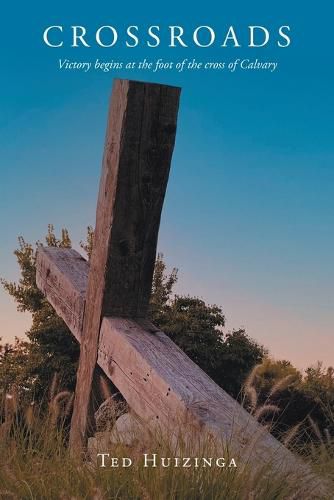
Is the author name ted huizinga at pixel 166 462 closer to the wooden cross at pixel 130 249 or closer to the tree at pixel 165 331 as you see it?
the wooden cross at pixel 130 249

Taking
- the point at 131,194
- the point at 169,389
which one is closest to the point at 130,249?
the point at 131,194

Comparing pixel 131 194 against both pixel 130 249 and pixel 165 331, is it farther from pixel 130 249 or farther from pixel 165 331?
pixel 165 331

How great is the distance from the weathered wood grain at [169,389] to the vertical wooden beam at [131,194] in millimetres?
162

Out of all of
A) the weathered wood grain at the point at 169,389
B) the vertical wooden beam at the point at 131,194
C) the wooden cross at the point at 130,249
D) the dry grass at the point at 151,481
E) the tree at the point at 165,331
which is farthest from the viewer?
the tree at the point at 165,331

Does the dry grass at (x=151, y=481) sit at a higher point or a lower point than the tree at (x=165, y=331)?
lower

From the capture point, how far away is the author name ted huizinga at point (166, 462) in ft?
9.30

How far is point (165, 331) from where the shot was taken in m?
10.5

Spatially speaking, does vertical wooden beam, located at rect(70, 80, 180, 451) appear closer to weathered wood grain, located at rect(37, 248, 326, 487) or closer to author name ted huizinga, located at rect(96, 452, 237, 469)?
weathered wood grain, located at rect(37, 248, 326, 487)

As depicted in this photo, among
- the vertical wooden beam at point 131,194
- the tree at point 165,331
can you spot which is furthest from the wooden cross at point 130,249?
the tree at point 165,331

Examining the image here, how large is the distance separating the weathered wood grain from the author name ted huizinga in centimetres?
10

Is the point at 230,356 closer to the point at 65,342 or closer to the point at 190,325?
the point at 190,325

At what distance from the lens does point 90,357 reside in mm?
4668

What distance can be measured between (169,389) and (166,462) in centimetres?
76

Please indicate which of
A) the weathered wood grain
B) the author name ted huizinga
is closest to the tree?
the weathered wood grain
